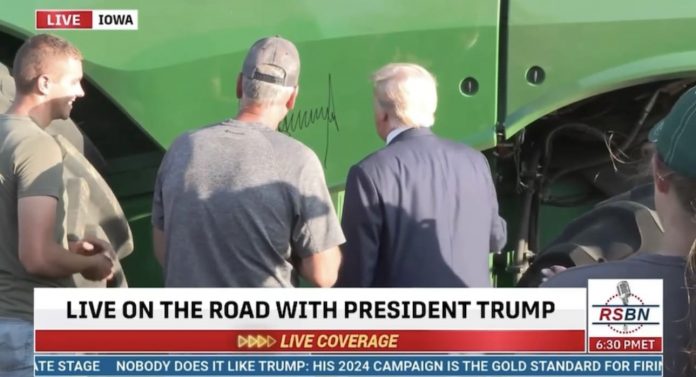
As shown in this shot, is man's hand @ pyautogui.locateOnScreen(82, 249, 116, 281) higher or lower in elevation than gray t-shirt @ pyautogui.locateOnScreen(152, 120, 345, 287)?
lower

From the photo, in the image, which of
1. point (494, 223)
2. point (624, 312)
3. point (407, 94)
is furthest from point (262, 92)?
point (624, 312)

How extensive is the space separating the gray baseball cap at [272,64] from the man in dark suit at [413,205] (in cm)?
31

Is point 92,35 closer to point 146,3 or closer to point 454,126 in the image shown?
point 146,3

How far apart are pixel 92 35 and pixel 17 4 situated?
287 millimetres

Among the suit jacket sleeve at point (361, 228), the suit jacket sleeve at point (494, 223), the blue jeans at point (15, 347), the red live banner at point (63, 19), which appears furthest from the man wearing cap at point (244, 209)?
the red live banner at point (63, 19)

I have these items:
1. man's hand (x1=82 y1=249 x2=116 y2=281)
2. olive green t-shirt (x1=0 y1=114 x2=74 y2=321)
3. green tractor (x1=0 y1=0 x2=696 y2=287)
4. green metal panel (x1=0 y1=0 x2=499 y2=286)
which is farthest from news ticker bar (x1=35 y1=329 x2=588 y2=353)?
green metal panel (x1=0 y1=0 x2=499 y2=286)

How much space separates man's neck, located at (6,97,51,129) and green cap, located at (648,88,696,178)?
1.87 meters

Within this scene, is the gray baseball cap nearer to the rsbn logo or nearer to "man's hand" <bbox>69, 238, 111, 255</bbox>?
"man's hand" <bbox>69, 238, 111, 255</bbox>

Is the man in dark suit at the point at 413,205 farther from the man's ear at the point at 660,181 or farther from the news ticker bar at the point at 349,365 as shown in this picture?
the man's ear at the point at 660,181

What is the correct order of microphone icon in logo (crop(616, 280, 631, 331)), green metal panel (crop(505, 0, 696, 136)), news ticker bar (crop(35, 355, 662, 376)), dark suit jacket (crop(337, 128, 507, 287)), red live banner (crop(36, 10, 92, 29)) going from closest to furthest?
microphone icon in logo (crop(616, 280, 631, 331))
news ticker bar (crop(35, 355, 662, 376))
dark suit jacket (crop(337, 128, 507, 287))
green metal panel (crop(505, 0, 696, 136))
red live banner (crop(36, 10, 92, 29))

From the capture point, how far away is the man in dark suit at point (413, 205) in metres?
3.21

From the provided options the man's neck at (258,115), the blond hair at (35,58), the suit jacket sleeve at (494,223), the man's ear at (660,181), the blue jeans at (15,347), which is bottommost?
the blue jeans at (15,347)

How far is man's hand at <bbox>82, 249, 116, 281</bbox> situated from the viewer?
3.25m

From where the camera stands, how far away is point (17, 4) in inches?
163
